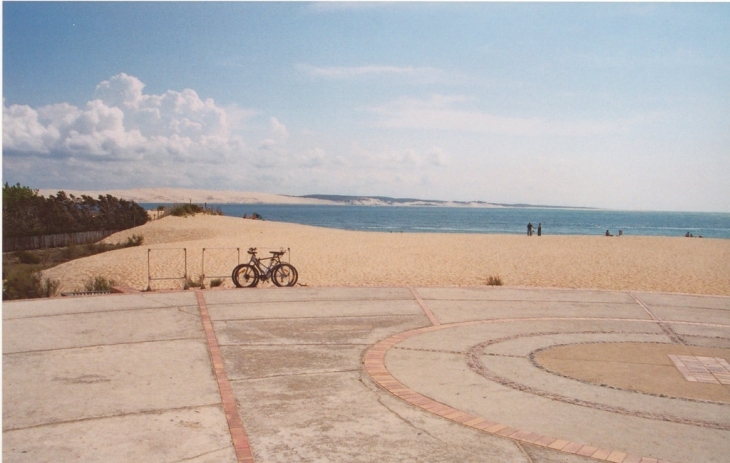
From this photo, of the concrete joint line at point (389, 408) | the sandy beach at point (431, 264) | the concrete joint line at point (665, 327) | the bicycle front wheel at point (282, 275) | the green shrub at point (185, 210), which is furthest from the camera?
the green shrub at point (185, 210)

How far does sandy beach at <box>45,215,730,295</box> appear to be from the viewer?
20984mm

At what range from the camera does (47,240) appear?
37344 millimetres

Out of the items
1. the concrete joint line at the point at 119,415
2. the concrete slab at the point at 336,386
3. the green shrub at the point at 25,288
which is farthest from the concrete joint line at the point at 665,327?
the green shrub at the point at 25,288

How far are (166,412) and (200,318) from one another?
431cm

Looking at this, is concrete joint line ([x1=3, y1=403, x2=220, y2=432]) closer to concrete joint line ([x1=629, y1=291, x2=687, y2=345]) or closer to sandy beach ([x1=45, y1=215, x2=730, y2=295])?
concrete joint line ([x1=629, y1=291, x2=687, y2=345])

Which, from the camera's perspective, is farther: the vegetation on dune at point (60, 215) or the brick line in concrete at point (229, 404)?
the vegetation on dune at point (60, 215)

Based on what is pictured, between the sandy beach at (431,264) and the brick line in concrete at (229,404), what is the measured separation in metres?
7.02

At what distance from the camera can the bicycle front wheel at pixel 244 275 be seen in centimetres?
1405

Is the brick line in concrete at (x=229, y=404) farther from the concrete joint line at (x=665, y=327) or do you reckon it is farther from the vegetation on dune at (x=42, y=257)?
the vegetation on dune at (x=42, y=257)

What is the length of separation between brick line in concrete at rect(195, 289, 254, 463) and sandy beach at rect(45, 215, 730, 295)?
702 cm

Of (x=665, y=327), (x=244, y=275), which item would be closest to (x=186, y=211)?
(x=244, y=275)

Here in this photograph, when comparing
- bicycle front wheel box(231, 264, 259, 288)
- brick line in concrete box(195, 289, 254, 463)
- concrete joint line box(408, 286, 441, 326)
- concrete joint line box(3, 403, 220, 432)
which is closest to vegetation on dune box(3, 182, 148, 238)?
bicycle front wheel box(231, 264, 259, 288)

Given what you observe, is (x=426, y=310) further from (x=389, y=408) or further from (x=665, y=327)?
(x=389, y=408)

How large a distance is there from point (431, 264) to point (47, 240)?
25142mm
